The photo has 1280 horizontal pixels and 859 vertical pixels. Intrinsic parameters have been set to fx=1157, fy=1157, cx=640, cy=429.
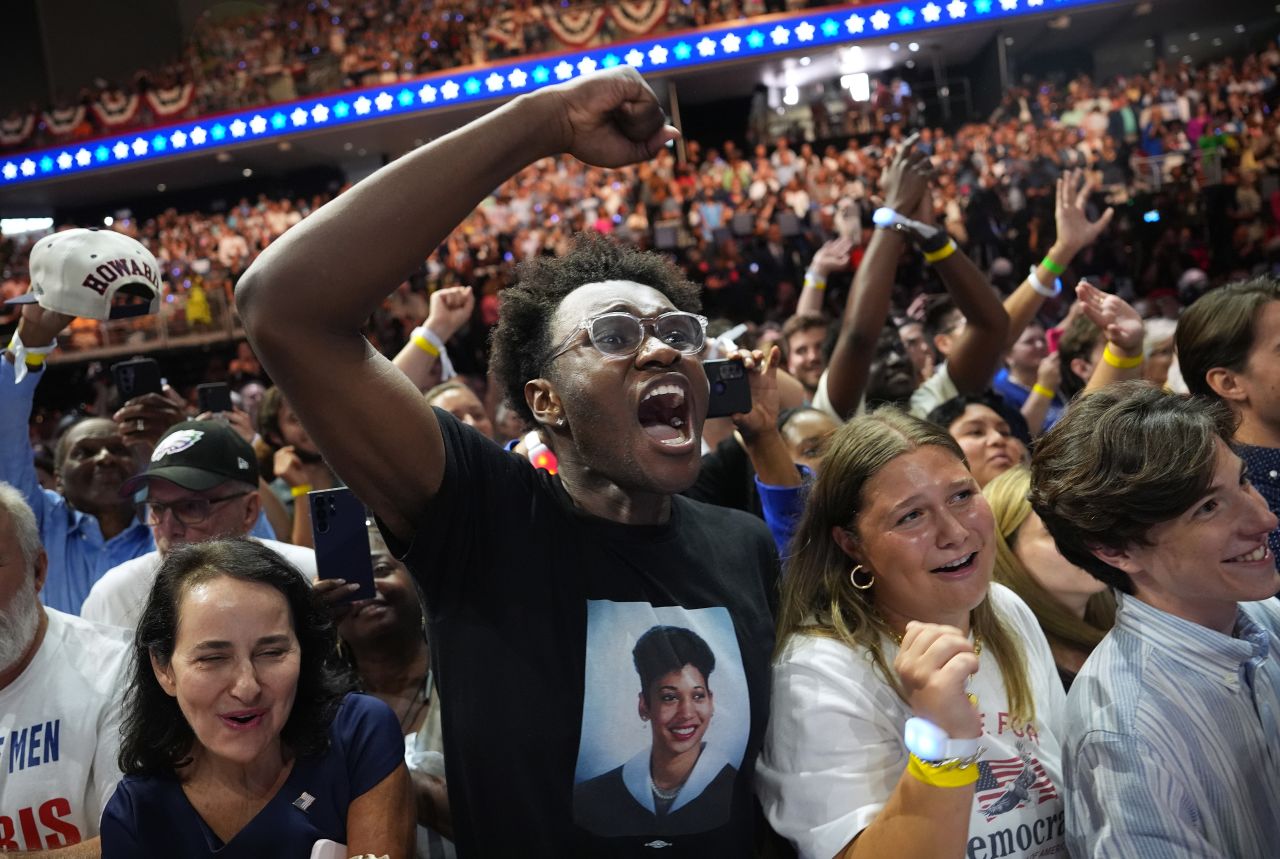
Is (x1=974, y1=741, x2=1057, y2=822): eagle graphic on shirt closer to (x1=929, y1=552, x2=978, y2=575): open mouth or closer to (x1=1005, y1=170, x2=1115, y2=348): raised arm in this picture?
(x1=929, y1=552, x2=978, y2=575): open mouth

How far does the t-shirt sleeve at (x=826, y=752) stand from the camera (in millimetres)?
1474

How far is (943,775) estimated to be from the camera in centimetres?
134

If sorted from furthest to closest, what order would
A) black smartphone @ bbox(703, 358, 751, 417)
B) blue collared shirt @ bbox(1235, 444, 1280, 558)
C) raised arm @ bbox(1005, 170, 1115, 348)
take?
1. raised arm @ bbox(1005, 170, 1115, 348)
2. blue collared shirt @ bbox(1235, 444, 1280, 558)
3. black smartphone @ bbox(703, 358, 751, 417)

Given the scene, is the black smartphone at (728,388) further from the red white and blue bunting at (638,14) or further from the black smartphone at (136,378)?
the red white and blue bunting at (638,14)

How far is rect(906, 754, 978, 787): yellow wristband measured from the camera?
4.40 ft

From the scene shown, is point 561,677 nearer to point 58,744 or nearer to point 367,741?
point 367,741

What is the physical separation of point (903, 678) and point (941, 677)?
6 cm

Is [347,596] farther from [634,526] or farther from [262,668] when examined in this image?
[634,526]

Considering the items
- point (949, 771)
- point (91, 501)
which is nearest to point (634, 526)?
point (949, 771)

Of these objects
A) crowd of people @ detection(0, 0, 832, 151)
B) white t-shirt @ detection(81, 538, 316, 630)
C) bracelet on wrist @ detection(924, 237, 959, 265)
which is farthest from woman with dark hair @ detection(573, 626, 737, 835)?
crowd of people @ detection(0, 0, 832, 151)

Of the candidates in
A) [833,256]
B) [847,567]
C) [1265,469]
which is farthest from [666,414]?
[833,256]

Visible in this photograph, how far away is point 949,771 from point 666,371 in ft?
2.06

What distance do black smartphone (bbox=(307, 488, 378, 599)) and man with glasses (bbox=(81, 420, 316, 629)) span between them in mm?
550

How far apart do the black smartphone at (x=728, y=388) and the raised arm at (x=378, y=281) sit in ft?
2.07
